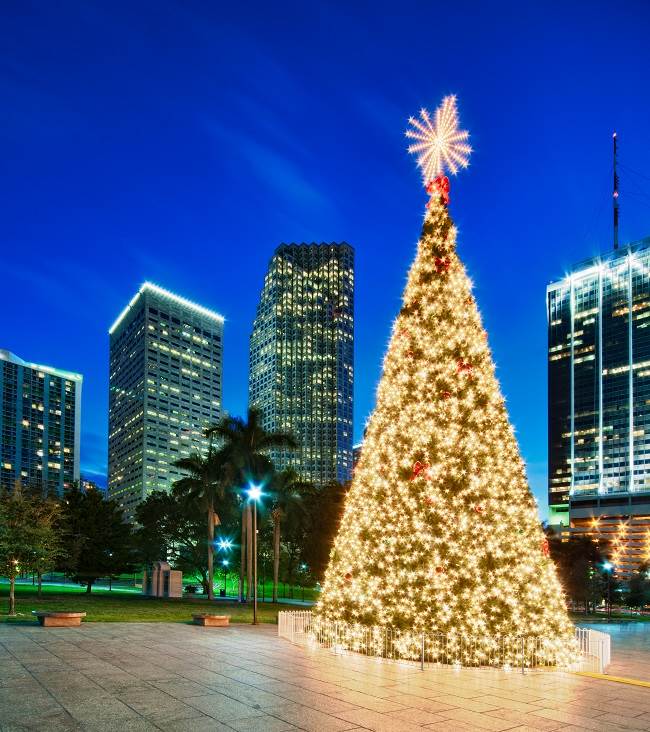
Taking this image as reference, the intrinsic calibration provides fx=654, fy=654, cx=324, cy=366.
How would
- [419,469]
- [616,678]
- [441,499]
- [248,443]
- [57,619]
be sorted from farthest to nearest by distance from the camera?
[248,443], [57,619], [419,469], [441,499], [616,678]

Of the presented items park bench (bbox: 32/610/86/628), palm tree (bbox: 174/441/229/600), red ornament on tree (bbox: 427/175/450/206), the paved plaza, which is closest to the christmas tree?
red ornament on tree (bbox: 427/175/450/206)

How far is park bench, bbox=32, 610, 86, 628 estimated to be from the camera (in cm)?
2081

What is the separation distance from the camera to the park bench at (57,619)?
20.8 metres

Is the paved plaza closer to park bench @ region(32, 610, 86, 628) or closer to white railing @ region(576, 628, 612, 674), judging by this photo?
white railing @ region(576, 628, 612, 674)

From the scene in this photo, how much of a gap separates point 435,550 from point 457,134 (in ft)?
38.4

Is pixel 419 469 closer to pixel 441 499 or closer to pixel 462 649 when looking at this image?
pixel 441 499

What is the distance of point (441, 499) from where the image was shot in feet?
50.0

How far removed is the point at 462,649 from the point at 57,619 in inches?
532

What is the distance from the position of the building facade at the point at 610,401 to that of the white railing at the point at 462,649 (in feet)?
531

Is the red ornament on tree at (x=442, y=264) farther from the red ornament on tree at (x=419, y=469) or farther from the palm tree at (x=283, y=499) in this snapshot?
the palm tree at (x=283, y=499)

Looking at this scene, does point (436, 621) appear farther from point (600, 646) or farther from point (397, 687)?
point (600, 646)

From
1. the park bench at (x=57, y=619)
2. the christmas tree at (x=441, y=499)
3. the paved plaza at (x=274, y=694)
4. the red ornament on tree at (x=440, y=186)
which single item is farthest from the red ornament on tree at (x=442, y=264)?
the park bench at (x=57, y=619)

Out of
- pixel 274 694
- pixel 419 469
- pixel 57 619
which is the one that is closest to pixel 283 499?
pixel 57 619

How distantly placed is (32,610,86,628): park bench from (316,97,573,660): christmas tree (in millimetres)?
9241
